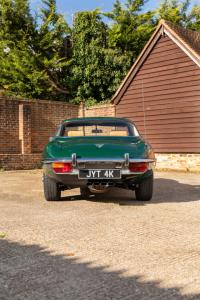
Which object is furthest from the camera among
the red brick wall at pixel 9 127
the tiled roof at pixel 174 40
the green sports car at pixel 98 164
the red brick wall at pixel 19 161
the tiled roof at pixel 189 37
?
the tiled roof at pixel 189 37

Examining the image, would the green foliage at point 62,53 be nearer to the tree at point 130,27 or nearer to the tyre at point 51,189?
the tree at point 130,27

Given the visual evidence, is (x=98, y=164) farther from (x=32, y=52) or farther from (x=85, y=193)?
(x=32, y=52)

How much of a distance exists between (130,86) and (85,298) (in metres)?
15.4

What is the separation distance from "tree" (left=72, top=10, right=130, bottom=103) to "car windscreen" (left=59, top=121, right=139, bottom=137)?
15673mm

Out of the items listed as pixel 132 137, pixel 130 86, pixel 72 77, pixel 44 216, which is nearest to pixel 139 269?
pixel 44 216

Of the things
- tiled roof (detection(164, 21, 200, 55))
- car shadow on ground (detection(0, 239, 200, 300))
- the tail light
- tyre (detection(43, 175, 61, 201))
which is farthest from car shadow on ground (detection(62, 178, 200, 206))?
tiled roof (detection(164, 21, 200, 55))

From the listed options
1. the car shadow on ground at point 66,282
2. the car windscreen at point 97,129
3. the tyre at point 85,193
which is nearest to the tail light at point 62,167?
the car windscreen at point 97,129

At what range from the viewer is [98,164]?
20.2ft

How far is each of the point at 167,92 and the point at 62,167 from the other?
35.1 feet

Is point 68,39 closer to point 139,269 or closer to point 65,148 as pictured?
point 65,148

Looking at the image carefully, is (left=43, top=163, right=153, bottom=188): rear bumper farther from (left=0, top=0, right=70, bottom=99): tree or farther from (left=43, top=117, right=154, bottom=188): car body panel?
(left=0, top=0, right=70, bottom=99): tree

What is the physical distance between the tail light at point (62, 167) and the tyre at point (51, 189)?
0.36 metres

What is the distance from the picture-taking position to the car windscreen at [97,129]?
23.8ft

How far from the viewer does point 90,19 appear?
24547mm
